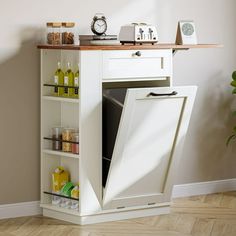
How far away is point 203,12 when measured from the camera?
521cm

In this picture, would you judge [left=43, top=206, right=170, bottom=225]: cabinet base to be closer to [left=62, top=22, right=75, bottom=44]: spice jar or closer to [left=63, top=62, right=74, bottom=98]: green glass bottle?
[left=63, top=62, right=74, bottom=98]: green glass bottle

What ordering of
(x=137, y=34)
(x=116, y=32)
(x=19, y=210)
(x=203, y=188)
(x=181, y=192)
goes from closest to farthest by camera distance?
1. (x=137, y=34)
2. (x=19, y=210)
3. (x=116, y=32)
4. (x=181, y=192)
5. (x=203, y=188)

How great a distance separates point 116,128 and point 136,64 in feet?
1.39

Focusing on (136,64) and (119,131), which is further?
(136,64)

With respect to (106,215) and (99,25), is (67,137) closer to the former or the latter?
(106,215)

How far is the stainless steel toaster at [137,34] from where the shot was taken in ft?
14.4

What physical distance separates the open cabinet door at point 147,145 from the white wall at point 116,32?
642 mm

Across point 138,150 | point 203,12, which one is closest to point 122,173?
point 138,150

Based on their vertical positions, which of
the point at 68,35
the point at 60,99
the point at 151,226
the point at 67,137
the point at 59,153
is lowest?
the point at 151,226

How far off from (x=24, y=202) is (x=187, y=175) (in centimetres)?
132

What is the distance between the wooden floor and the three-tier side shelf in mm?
93

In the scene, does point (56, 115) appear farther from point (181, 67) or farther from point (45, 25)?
point (181, 67)

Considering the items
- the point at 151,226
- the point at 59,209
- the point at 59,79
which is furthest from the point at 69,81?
the point at 151,226

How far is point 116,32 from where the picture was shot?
16.0 feet
